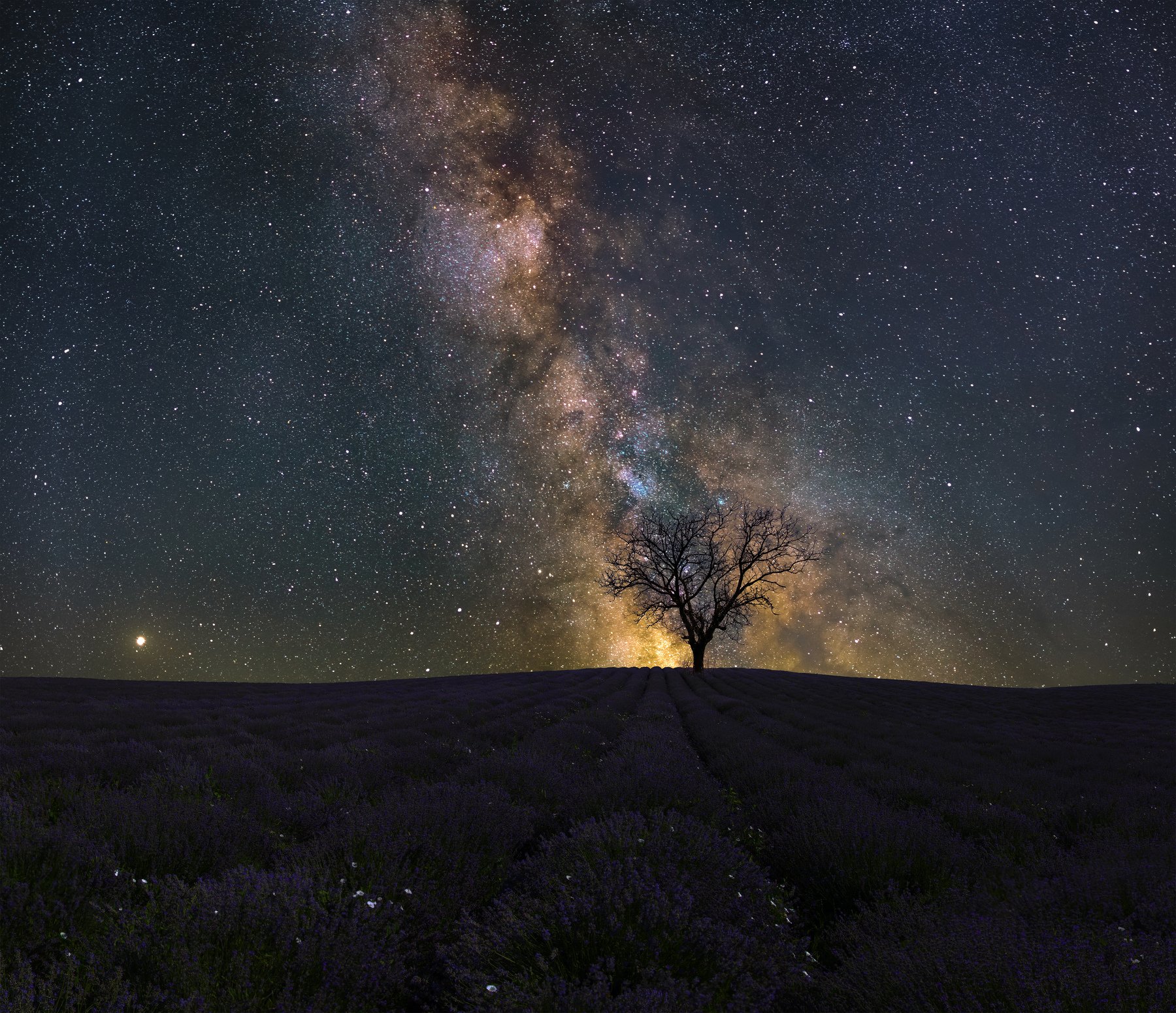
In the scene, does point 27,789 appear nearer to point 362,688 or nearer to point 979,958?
point 979,958

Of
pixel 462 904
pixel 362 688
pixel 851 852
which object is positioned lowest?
pixel 362 688

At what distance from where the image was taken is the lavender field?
1779mm

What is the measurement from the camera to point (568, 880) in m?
2.47

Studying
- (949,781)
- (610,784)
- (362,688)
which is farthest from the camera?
(362,688)

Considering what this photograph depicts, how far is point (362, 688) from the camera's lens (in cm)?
1722

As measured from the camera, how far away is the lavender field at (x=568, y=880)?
1.78m

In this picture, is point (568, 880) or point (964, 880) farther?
point (964, 880)

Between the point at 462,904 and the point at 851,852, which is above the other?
the point at 851,852

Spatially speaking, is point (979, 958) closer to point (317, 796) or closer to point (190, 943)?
point (190, 943)

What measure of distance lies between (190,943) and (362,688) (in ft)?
55.1

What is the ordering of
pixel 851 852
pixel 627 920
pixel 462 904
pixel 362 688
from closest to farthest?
pixel 627 920, pixel 462 904, pixel 851 852, pixel 362 688

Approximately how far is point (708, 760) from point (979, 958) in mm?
5291

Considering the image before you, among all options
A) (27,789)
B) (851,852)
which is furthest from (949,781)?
(27,789)

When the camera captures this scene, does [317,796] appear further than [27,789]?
Yes
